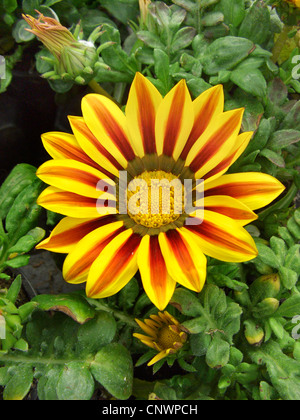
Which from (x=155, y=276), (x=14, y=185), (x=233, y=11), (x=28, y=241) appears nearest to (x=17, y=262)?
(x=28, y=241)

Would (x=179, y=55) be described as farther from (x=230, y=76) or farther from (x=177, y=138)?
(x=177, y=138)

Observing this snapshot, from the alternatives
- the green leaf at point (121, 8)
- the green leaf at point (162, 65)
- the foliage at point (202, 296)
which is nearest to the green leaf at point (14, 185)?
the foliage at point (202, 296)

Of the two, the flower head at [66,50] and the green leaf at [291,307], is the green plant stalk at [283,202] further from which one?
the flower head at [66,50]

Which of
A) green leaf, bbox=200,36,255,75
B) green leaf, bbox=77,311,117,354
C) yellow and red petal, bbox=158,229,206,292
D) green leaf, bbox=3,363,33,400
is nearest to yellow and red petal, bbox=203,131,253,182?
yellow and red petal, bbox=158,229,206,292

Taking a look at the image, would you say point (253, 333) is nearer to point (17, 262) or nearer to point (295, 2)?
point (17, 262)
